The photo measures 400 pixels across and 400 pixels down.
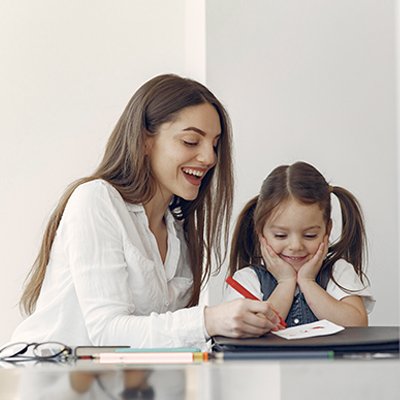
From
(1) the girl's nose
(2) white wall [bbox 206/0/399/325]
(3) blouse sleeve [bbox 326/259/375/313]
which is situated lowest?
(3) blouse sleeve [bbox 326/259/375/313]

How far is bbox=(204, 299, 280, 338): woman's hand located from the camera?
127cm

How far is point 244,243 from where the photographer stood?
2.32m

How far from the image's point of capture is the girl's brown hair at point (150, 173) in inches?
73.1

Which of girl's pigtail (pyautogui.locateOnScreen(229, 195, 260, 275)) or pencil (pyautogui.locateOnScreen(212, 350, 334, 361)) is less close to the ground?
girl's pigtail (pyautogui.locateOnScreen(229, 195, 260, 275))

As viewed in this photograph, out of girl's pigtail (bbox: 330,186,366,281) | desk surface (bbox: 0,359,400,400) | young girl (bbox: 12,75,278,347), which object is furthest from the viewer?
girl's pigtail (bbox: 330,186,366,281)

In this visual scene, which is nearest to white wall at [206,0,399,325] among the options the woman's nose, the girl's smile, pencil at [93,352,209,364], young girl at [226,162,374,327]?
young girl at [226,162,374,327]

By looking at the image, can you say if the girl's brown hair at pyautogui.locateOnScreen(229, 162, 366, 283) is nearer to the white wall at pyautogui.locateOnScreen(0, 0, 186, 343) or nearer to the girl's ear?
the girl's ear

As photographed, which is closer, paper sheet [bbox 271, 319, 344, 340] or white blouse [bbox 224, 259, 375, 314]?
paper sheet [bbox 271, 319, 344, 340]

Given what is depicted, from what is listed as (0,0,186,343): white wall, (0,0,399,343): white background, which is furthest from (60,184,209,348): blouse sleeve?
(0,0,186,343): white wall

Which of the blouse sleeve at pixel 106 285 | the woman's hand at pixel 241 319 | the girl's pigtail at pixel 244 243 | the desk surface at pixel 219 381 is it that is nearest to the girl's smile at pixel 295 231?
the girl's pigtail at pixel 244 243

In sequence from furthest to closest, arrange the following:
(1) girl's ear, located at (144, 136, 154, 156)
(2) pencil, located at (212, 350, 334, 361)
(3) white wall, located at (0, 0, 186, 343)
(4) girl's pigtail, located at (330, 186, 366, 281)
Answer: (3) white wall, located at (0, 0, 186, 343)
(4) girl's pigtail, located at (330, 186, 366, 281)
(1) girl's ear, located at (144, 136, 154, 156)
(2) pencil, located at (212, 350, 334, 361)

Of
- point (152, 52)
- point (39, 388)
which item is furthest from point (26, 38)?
point (39, 388)

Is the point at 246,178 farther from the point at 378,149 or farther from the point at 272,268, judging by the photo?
the point at 272,268

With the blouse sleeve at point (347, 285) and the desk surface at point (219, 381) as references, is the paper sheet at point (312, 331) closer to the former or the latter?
the desk surface at point (219, 381)
